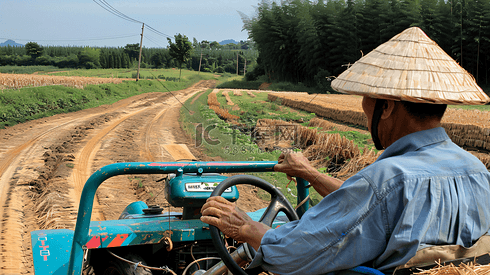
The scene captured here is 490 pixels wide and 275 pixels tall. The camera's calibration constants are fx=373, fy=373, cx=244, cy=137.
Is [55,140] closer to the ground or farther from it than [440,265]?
closer to the ground

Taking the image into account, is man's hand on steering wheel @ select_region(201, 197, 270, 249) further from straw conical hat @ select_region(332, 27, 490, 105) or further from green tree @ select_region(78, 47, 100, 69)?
green tree @ select_region(78, 47, 100, 69)

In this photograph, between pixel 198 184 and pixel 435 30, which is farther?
pixel 435 30

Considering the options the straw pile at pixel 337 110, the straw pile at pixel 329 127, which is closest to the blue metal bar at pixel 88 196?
the straw pile at pixel 329 127

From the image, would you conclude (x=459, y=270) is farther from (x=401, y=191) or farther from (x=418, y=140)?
(x=418, y=140)

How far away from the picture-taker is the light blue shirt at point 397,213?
1321 mm

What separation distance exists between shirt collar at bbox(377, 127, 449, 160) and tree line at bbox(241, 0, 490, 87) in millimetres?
18963

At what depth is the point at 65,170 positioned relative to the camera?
840cm

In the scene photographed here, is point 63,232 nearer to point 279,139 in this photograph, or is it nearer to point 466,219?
point 466,219

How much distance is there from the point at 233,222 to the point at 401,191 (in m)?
0.81

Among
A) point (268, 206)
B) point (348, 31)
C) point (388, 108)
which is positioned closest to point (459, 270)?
point (388, 108)

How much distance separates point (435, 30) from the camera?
3072cm

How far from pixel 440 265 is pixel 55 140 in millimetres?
12181

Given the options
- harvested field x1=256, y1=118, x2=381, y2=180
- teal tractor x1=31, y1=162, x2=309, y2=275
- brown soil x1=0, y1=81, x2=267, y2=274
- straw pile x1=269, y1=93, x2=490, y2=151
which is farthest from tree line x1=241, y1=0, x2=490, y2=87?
teal tractor x1=31, y1=162, x2=309, y2=275

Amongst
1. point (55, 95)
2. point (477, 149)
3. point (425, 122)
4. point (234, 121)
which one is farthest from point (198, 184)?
point (55, 95)
